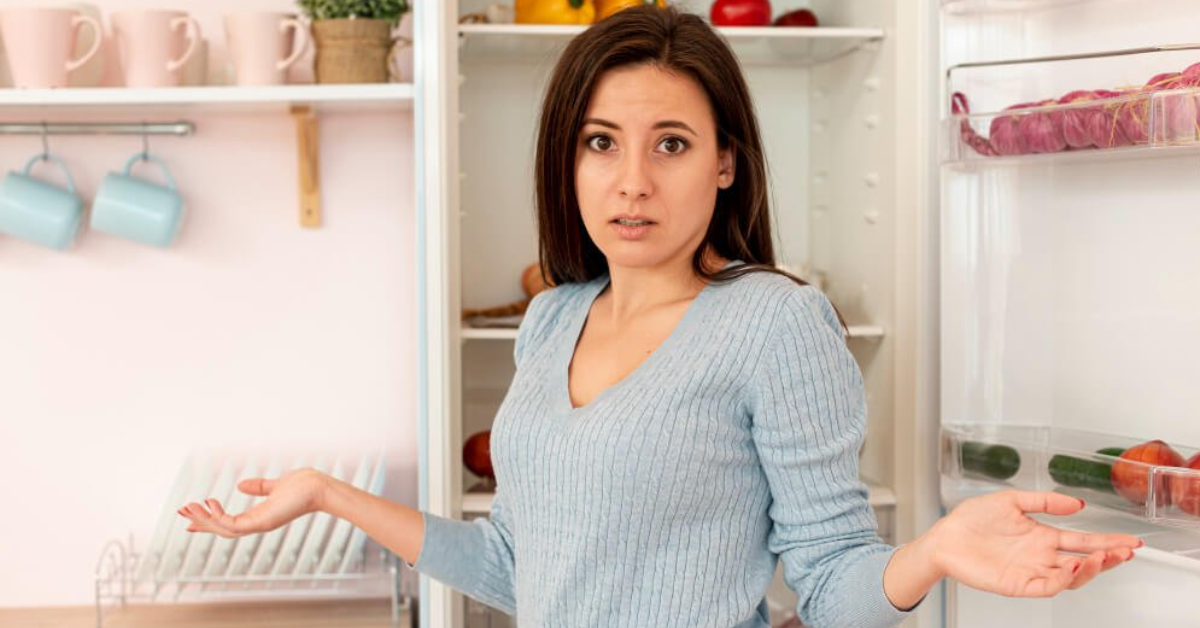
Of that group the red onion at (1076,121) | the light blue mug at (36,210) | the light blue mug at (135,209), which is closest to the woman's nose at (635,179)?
the red onion at (1076,121)

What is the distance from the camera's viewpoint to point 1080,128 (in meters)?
1.32

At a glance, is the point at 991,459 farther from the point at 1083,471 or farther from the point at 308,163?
the point at 308,163

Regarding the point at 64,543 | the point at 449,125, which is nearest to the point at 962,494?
the point at 449,125

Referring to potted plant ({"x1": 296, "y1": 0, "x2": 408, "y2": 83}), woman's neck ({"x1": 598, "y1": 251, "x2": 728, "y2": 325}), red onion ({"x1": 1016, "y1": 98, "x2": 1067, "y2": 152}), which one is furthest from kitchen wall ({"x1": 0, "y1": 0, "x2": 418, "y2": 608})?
red onion ({"x1": 1016, "y1": 98, "x2": 1067, "y2": 152})

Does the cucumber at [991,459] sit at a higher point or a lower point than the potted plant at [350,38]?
lower

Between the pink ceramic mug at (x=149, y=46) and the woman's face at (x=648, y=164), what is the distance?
820 mm

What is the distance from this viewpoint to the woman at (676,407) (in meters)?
1.04

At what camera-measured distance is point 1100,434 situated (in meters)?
1.40

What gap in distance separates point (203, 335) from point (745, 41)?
0.97 metres

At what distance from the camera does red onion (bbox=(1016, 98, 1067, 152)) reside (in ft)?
4.43

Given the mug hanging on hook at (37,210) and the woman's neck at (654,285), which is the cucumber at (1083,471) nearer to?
the woman's neck at (654,285)

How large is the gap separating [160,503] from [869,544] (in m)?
1.32

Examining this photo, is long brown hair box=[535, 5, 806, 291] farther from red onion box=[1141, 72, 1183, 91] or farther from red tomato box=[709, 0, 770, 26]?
red tomato box=[709, 0, 770, 26]

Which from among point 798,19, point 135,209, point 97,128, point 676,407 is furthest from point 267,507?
point 798,19
